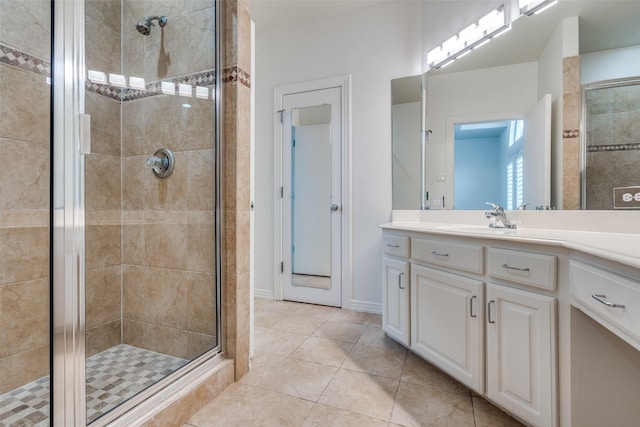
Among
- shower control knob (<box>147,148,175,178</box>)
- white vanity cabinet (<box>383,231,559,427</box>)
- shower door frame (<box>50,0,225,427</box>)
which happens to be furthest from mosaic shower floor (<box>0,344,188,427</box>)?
white vanity cabinet (<box>383,231,559,427</box>)

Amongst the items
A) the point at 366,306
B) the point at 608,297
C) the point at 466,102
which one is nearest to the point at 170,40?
the point at 466,102

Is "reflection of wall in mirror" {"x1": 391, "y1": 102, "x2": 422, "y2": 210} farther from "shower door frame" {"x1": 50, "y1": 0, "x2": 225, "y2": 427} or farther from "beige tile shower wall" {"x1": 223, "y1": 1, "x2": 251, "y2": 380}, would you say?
"shower door frame" {"x1": 50, "y1": 0, "x2": 225, "y2": 427}

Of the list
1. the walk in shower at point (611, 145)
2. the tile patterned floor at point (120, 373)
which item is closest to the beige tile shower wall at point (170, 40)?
the tile patterned floor at point (120, 373)

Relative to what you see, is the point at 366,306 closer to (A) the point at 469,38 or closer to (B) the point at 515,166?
(B) the point at 515,166

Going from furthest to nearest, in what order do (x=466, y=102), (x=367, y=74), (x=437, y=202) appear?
1. (x=367, y=74)
2. (x=437, y=202)
3. (x=466, y=102)

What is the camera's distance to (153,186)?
5.97ft

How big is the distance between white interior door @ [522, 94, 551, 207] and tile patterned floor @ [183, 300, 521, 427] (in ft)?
3.60

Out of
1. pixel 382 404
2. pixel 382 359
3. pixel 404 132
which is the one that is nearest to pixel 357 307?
pixel 382 359

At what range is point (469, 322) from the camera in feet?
4.49

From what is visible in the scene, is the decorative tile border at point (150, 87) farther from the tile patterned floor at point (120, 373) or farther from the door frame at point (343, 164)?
the tile patterned floor at point (120, 373)

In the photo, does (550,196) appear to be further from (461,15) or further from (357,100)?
(357,100)

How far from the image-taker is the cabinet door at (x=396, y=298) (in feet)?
5.87

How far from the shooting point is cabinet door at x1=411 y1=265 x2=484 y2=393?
1.34m

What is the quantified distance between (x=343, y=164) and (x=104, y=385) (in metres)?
2.15
